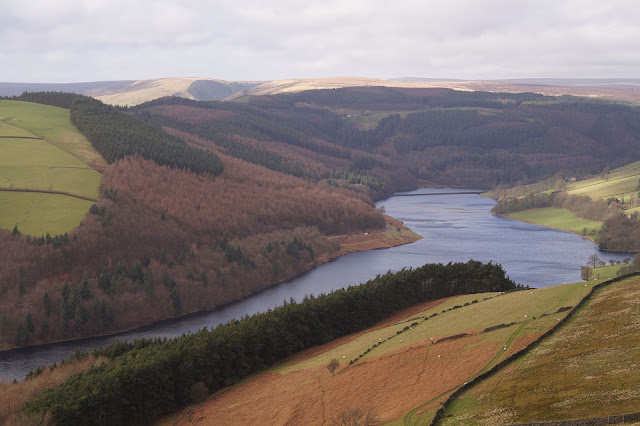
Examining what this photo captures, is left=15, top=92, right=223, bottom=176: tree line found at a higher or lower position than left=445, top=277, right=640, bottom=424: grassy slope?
higher

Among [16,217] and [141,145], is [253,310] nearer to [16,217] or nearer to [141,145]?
[16,217]

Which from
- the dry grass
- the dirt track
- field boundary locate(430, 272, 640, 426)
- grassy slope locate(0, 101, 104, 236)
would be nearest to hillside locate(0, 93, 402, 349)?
grassy slope locate(0, 101, 104, 236)

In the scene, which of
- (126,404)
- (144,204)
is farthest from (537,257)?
(126,404)

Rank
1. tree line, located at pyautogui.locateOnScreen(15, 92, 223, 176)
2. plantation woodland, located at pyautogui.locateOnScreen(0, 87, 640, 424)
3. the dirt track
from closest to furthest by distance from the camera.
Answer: the dirt track, plantation woodland, located at pyautogui.locateOnScreen(0, 87, 640, 424), tree line, located at pyautogui.locateOnScreen(15, 92, 223, 176)

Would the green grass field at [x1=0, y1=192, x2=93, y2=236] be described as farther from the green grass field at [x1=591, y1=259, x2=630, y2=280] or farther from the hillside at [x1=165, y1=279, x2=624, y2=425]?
the green grass field at [x1=591, y1=259, x2=630, y2=280]

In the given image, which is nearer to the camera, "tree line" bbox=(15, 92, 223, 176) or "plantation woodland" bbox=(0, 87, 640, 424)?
"plantation woodland" bbox=(0, 87, 640, 424)

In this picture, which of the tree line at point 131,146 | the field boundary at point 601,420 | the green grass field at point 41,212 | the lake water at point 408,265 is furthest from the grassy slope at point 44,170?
the field boundary at point 601,420
